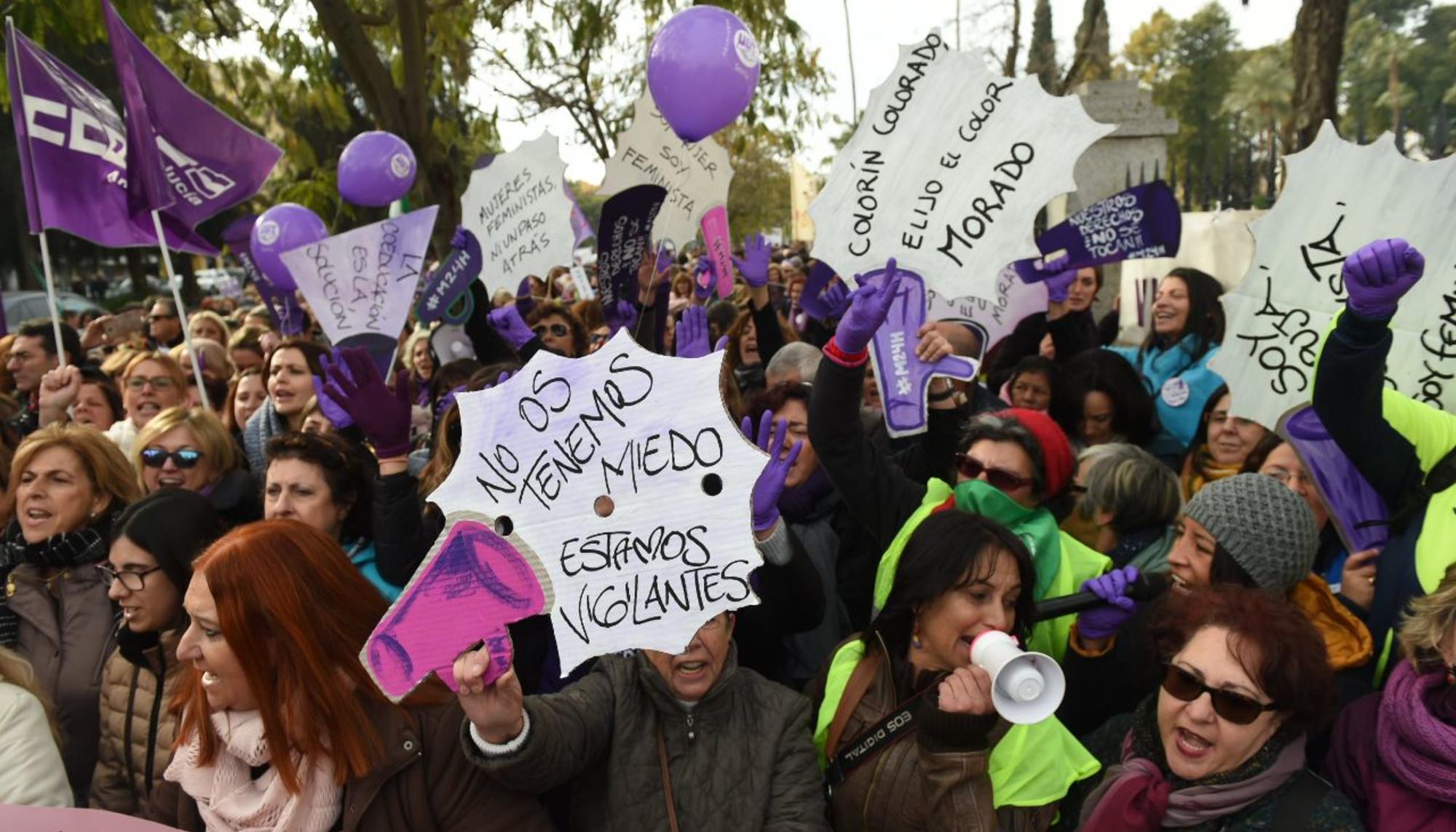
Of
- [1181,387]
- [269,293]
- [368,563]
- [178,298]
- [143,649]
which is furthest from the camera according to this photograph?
[269,293]

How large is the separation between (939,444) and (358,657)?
194cm

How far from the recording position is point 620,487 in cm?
209

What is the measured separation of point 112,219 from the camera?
5207 millimetres

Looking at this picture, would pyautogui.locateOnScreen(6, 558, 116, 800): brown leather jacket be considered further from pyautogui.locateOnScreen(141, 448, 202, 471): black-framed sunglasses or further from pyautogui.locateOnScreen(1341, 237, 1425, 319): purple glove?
pyautogui.locateOnScreen(1341, 237, 1425, 319): purple glove

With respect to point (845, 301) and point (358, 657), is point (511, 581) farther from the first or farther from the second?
point (845, 301)

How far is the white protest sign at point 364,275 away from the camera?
4902 mm

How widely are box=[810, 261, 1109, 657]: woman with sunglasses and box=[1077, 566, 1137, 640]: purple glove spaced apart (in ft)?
0.52

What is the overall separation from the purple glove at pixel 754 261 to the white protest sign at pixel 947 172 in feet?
6.70

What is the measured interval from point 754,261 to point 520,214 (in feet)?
4.30

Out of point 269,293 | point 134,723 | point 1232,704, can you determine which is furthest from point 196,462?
point 269,293

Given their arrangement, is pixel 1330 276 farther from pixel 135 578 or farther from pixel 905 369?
pixel 135 578

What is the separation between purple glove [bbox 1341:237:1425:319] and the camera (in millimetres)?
2400

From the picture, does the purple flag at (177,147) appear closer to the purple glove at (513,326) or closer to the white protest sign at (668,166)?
the purple glove at (513,326)

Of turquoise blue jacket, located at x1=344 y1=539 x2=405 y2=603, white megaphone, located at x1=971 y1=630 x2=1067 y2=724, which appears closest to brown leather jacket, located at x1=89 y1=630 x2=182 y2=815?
turquoise blue jacket, located at x1=344 y1=539 x2=405 y2=603
